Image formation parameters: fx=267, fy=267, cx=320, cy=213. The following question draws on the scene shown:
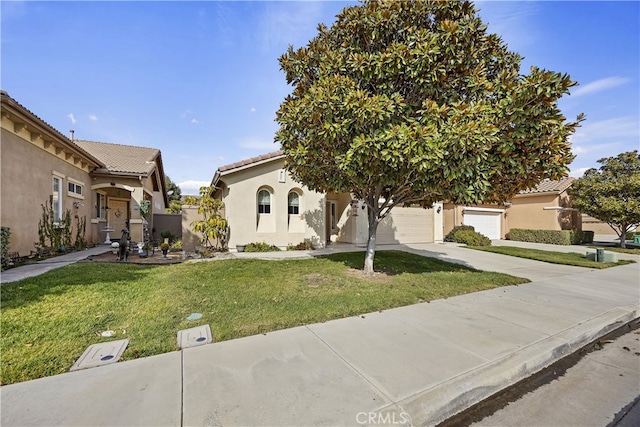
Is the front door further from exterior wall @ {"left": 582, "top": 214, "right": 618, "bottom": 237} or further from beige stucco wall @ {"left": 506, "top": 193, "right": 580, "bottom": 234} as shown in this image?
exterior wall @ {"left": 582, "top": 214, "right": 618, "bottom": 237}

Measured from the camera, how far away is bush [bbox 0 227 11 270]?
702 centimetres

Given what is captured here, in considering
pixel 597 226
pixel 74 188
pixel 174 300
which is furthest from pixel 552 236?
pixel 74 188

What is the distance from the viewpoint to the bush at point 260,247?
38.7 ft

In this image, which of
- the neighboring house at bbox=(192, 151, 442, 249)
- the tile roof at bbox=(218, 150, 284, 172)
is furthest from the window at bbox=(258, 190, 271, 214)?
the tile roof at bbox=(218, 150, 284, 172)

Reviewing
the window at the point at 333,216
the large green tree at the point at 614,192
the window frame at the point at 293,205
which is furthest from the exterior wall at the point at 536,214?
the window frame at the point at 293,205

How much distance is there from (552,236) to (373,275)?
727 inches

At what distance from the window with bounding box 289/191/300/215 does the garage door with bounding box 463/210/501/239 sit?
1337 centimetres

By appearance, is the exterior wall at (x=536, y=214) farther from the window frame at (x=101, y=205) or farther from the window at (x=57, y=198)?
the window frame at (x=101, y=205)

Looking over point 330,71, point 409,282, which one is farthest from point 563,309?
point 330,71

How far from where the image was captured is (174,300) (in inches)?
203

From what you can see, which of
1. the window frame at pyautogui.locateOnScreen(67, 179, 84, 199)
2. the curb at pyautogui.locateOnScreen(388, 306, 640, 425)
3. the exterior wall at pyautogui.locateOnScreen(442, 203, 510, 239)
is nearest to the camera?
the curb at pyautogui.locateOnScreen(388, 306, 640, 425)

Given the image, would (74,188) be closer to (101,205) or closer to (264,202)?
(101,205)

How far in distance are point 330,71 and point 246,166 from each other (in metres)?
6.73

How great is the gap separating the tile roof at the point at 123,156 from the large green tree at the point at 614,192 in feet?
84.6
